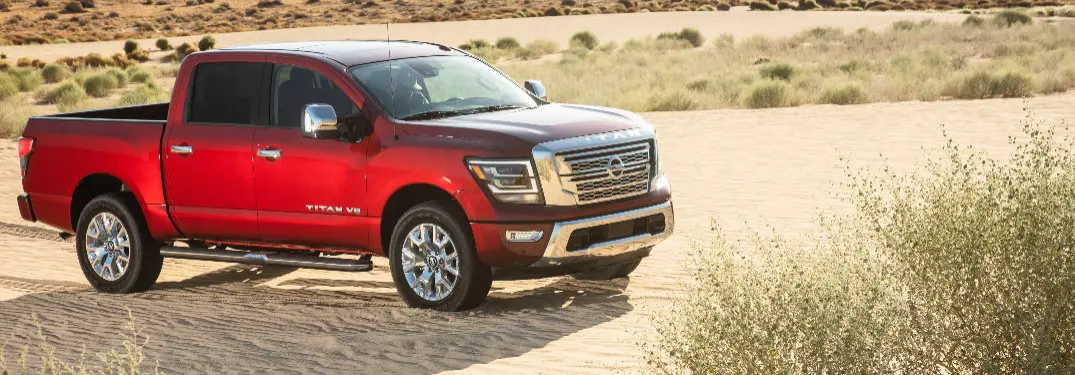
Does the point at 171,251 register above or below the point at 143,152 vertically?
below

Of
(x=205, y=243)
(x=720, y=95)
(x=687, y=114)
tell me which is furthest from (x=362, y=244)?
(x=720, y=95)

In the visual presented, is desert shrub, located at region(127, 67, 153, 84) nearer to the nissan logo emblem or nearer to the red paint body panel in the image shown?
the red paint body panel

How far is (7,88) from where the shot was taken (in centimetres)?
3759

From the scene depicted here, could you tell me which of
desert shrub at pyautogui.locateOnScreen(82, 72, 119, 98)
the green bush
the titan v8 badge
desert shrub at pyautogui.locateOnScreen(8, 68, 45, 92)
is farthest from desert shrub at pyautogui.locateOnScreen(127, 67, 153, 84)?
the titan v8 badge

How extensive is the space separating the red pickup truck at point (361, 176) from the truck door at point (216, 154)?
13 mm

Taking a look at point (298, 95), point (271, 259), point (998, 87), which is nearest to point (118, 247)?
point (271, 259)

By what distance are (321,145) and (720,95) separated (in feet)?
67.1

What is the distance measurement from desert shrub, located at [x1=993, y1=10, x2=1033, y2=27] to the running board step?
1735 inches

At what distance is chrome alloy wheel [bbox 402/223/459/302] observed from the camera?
10102 mm

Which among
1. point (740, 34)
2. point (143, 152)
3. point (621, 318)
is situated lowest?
point (740, 34)

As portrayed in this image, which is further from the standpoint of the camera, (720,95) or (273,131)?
(720,95)

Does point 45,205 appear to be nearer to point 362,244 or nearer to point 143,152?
point 143,152

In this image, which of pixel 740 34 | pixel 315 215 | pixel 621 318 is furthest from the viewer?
pixel 740 34

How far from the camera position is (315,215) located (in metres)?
10.6
